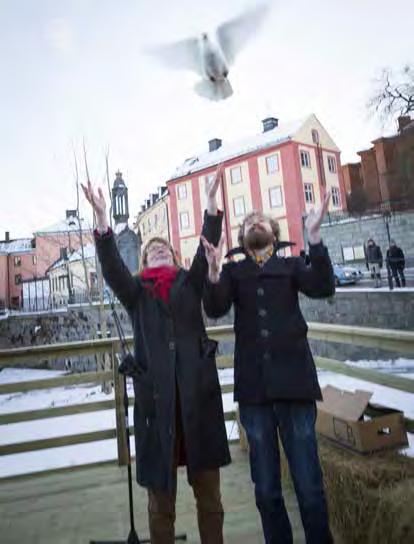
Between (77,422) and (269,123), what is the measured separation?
17.3m

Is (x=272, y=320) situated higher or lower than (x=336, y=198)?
lower

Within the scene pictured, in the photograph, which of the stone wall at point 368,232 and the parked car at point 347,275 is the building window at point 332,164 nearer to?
the stone wall at point 368,232

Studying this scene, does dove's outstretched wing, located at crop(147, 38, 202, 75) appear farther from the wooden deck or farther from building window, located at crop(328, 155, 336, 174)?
building window, located at crop(328, 155, 336, 174)

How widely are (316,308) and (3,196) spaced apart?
9.16 metres

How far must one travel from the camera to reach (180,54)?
6.52 feet

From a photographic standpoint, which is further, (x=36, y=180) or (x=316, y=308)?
(x=36, y=180)

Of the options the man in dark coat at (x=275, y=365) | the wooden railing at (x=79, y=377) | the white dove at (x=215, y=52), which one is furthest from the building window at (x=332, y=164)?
the man in dark coat at (x=275, y=365)

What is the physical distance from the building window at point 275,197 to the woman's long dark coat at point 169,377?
15239 millimetres

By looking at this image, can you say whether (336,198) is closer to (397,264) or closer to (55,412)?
(397,264)

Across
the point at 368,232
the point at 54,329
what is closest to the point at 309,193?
the point at 368,232

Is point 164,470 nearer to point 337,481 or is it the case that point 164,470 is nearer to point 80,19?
point 337,481

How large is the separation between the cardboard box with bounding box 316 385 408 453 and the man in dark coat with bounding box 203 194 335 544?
395 mm

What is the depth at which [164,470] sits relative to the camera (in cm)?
133

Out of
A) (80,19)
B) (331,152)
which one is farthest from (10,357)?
(331,152)
